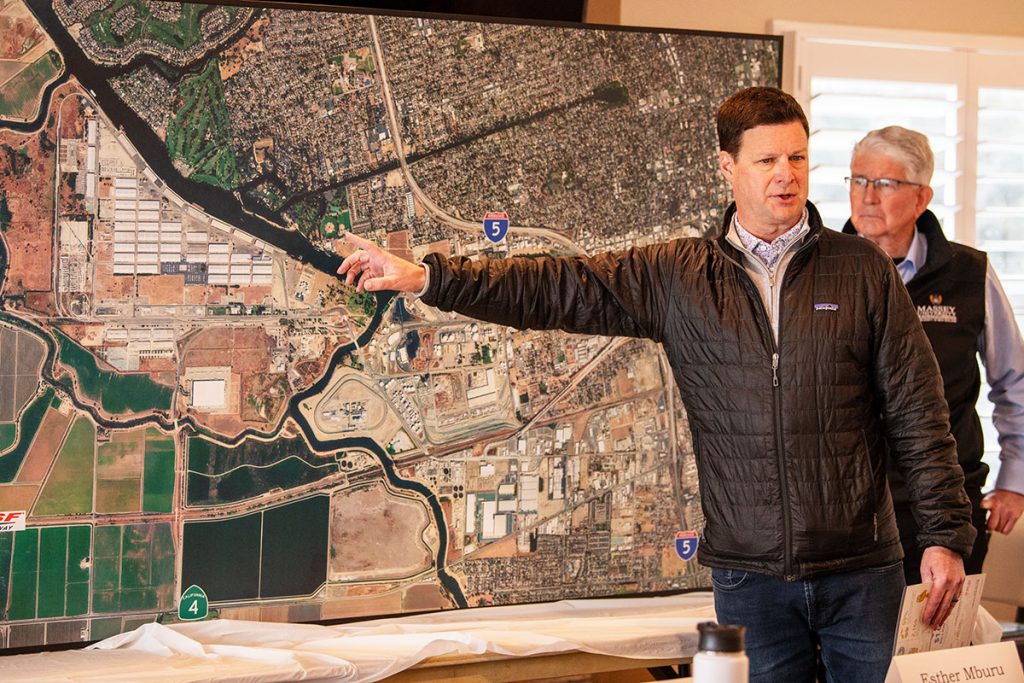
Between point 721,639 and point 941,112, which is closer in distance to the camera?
point 721,639

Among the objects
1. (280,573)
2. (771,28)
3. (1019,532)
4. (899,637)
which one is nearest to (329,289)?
(280,573)

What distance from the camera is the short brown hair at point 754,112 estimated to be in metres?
2.08

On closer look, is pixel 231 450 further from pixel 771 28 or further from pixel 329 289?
pixel 771 28

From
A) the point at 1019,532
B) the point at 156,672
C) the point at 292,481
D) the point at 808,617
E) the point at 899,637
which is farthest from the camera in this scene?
the point at 1019,532

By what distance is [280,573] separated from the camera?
2527 millimetres

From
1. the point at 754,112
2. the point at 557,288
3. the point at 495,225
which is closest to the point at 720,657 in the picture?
the point at 557,288

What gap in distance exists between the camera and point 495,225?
2.72 m

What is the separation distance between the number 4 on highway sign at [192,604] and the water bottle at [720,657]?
154 centimetres

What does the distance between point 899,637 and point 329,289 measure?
1.46 meters

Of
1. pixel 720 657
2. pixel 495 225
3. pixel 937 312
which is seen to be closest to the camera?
pixel 720 657

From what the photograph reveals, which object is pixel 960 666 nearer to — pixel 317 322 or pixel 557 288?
pixel 557 288

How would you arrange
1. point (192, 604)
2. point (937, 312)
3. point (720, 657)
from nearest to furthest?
point (720, 657), point (192, 604), point (937, 312)

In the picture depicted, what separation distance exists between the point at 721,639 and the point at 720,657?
2 centimetres

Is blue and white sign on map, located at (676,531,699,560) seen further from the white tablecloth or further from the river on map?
the river on map
